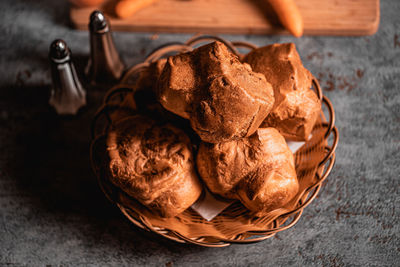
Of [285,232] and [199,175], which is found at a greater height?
[199,175]

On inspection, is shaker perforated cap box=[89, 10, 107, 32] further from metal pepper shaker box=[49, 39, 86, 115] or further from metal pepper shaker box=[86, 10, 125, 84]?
metal pepper shaker box=[49, 39, 86, 115]

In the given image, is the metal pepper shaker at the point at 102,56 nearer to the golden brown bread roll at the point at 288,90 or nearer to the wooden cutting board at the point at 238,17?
the wooden cutting board at the point at 238,17

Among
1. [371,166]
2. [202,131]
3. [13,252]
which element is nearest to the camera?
[202,131]

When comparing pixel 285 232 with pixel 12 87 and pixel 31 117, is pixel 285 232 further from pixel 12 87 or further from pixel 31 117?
pixel 12 87

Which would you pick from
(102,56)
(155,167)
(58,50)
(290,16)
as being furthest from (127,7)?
(155,167)

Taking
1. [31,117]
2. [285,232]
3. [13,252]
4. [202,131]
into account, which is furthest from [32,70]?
[285,232]

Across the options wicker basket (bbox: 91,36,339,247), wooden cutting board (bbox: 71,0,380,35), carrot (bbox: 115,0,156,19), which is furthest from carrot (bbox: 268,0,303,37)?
carrot (bbox: 115,0,156,19)

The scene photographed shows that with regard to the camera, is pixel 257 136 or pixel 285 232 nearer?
pixel 257 136
